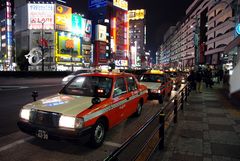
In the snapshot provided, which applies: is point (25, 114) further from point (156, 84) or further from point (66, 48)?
point (66, 48)

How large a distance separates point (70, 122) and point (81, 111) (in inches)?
13.3

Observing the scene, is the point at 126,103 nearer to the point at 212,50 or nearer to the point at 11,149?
the point at 11,149

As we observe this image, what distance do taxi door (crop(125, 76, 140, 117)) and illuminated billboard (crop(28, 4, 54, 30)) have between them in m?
71.2

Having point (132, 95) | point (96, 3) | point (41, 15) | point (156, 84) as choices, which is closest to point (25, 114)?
point (132, 95)

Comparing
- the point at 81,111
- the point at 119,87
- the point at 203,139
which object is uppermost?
the point at 119,87

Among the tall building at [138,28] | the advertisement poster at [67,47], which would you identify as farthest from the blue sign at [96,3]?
the tall building at [138,28]

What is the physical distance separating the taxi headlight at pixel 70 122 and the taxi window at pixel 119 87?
169cm

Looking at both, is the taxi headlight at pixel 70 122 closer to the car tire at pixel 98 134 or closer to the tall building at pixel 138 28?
the car tire at pixel 98 134

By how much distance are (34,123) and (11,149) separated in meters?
0.88

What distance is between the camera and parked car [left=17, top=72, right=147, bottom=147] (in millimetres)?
4266

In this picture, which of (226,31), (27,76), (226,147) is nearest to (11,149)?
(226,147)

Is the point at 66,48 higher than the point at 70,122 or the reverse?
higher

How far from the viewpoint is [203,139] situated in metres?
5.48

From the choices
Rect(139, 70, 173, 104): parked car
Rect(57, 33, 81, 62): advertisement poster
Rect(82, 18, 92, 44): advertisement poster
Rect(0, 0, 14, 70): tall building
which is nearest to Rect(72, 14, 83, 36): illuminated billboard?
Rect(82, 18, 92, 44): advertisement poster
